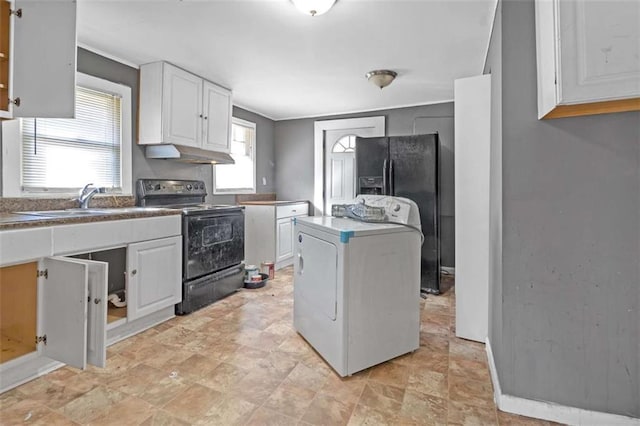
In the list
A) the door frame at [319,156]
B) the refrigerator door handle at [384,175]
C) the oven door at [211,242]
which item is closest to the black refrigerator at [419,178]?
the refrigerator door handle at [384,175]

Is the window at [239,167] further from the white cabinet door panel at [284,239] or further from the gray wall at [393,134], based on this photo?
the white cabinet door panel at [284,239]

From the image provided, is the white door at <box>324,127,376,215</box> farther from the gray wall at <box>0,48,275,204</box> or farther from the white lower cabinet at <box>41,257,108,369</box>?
the white lower cabinet at <box>41,257,108,369</box>

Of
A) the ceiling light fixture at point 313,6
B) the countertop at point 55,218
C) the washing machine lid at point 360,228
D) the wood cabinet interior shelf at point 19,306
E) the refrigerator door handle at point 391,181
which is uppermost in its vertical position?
the ceiling light fixture at point 313,6

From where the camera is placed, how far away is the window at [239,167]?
410 centimetres

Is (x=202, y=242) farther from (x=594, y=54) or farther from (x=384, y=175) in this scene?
(x=594, y=54)

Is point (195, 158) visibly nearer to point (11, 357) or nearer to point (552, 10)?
point (11, 357)

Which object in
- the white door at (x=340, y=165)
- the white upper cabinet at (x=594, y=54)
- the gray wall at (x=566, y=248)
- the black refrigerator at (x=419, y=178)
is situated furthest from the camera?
the white door at (x=340, y=165)

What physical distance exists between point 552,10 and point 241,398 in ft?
7.37

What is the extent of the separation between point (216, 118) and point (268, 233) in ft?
4.96

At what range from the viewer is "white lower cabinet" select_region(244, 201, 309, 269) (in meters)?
4.04

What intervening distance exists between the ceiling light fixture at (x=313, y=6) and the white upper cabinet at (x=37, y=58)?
4.58 feet

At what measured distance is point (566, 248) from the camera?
1.45 m

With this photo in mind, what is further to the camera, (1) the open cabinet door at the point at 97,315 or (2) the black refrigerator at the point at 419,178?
(2) the black refrigerator at the point at 419,178

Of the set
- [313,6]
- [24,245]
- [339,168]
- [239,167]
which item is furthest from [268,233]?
[313,6]
